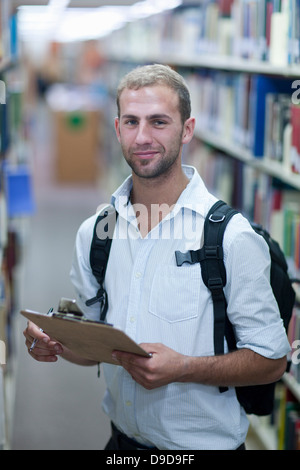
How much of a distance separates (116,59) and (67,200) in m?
2.40

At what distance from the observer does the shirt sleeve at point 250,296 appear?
1.79m

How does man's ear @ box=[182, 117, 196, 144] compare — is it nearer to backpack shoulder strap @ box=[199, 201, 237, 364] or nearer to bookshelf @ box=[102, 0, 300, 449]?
backpack shoulder strap @ box=[199, 201, 237, 364]

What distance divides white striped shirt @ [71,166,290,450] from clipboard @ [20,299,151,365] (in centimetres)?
15

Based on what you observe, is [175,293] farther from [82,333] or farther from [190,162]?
[190,162]

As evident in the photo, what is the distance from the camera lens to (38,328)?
193 centimetres

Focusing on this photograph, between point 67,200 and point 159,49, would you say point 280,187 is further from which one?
point 67,200

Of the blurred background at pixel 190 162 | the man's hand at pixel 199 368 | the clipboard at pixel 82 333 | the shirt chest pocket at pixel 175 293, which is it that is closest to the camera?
the clipboard at pixel 82 333

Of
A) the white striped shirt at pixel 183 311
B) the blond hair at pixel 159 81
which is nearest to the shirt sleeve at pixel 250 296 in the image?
the white striped shirt at pixel 183 311

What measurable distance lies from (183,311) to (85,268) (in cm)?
37

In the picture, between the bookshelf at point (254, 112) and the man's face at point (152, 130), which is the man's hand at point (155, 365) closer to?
the man's face at point (152, 130)

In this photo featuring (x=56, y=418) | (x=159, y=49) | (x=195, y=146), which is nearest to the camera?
(x=56, y=418)

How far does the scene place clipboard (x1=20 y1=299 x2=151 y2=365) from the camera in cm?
161

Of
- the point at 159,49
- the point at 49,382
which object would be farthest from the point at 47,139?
the point at 49,382

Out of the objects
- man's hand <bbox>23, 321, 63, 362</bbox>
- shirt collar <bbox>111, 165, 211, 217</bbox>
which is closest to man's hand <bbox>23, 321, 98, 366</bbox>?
man's hand <bbox>23, 321, 63, 362</bbox>
